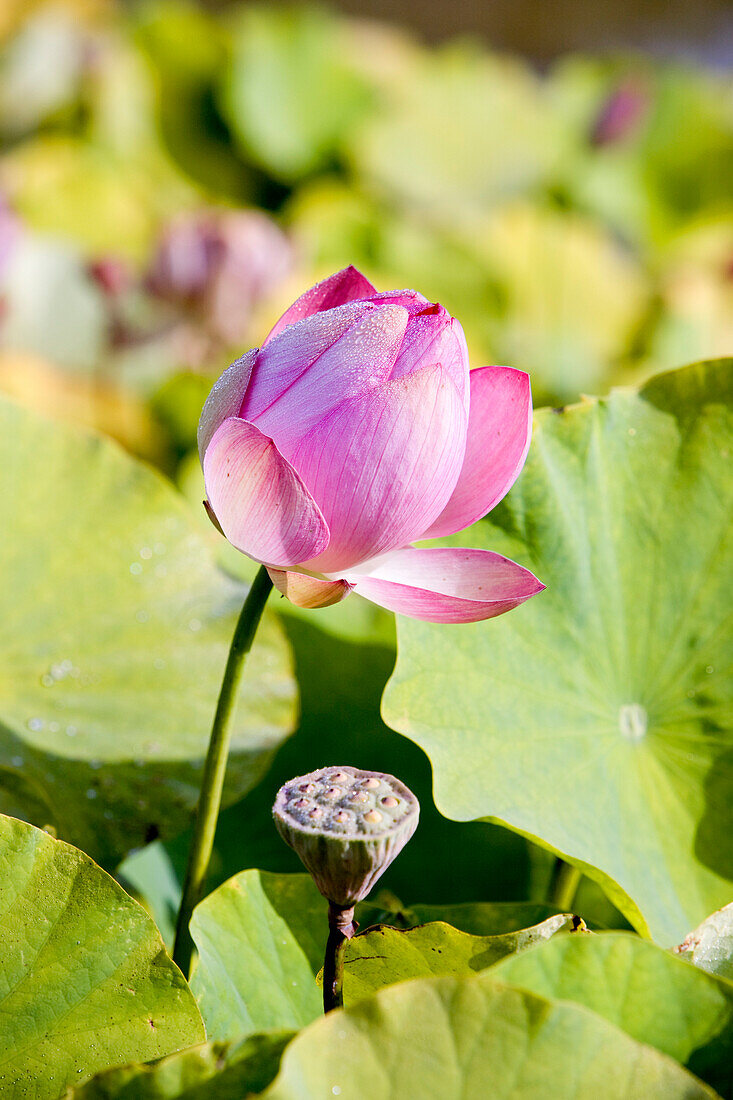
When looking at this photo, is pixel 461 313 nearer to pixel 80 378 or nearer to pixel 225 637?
pixel 80 378

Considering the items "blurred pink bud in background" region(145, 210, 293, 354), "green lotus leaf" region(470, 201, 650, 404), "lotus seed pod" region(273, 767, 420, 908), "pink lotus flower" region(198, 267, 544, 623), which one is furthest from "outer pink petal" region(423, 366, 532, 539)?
"green lotus leaf" region(470, 201, 650, 404)

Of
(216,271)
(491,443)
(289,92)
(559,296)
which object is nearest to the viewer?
(491,443)

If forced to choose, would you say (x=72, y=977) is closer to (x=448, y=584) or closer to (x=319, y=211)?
(x=448, y=584)

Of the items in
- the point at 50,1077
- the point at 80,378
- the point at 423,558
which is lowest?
the point at 80,378

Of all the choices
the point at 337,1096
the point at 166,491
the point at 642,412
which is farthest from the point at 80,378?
the point at 337,1096

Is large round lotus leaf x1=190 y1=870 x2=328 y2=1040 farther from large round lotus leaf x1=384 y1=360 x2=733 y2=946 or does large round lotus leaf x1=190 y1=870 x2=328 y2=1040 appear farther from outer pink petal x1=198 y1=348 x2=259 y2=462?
outer pink petal x1=198 y1=348 x2=259 y2=462

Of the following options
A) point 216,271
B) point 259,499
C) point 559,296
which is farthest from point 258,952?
point 559,296
